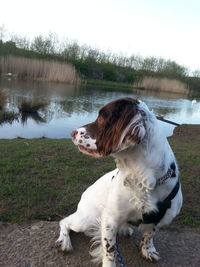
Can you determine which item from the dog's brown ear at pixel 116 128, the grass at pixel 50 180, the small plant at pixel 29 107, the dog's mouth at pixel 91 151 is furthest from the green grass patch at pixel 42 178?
the small plant at pixel 29 107

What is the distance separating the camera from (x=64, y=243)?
10.0 feet

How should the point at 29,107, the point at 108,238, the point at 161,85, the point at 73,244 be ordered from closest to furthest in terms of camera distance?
the point at 108,238
the point at 73,244
the point at 29,107
the point at 161,85

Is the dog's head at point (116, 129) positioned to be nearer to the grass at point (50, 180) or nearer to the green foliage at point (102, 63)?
the grass at point (50, 180)

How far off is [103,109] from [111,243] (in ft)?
4.36

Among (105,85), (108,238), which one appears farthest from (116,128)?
(105,85)

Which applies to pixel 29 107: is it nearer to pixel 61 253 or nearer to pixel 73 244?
pixel 73 244

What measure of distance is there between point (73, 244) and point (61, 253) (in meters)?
0.19

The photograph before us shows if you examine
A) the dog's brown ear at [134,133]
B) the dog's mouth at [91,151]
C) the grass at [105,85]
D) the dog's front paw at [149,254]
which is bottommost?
the grass at [105,85]

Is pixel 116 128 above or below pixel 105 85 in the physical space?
above

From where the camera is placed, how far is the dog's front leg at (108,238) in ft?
8.29

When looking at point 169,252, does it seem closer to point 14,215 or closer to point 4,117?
point 14,215

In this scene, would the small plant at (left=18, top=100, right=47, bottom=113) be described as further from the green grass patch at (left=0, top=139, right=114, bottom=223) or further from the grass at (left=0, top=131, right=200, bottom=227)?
the green grass patch at (left=0, top=139, right=114, bottom=223)

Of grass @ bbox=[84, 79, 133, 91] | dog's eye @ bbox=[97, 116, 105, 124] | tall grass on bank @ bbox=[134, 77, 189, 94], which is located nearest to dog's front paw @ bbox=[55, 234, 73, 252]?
dog's eye @ bbox=[97, 116, 105, 124]

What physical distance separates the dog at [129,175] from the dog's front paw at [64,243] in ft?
0.04
